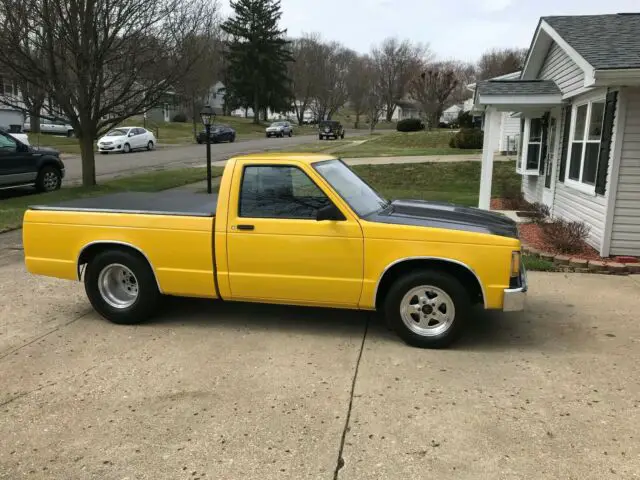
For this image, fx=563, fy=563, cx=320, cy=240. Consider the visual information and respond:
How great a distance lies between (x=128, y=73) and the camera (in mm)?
14305

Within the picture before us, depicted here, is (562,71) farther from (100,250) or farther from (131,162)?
(131,162)

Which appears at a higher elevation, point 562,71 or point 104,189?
point 562,71

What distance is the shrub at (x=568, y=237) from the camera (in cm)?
800

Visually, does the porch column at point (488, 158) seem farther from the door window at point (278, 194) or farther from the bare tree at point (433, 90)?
the bare tree at point (433, 90)

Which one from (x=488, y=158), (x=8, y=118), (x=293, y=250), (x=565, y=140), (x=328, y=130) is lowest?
(x=293, y=250)

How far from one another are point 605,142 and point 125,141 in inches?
1113

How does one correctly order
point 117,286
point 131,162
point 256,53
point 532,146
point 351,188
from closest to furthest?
point 351,188
point 117,286
point 532,146
point 131,162
point 256,53

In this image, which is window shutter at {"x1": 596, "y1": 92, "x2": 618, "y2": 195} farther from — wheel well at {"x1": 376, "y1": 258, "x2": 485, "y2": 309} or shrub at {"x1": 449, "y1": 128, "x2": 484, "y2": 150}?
shrub at {"x1": 449, "y1": 128, "x2": 484, "y2": 150}

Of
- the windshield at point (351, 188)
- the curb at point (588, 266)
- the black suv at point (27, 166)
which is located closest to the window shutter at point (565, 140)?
the curb at point (588, 266)

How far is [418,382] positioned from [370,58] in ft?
321

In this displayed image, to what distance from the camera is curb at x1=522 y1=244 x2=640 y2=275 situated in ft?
23.9

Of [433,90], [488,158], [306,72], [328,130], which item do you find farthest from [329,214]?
[306,72]

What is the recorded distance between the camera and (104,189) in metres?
15.4

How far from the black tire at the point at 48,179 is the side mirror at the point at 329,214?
1207cm
